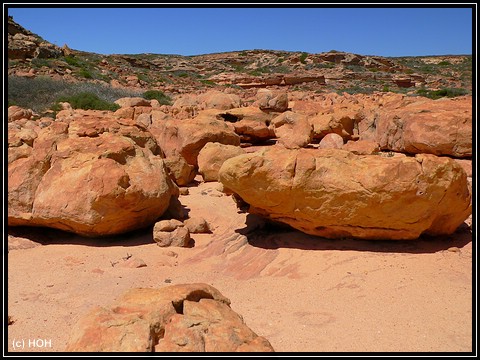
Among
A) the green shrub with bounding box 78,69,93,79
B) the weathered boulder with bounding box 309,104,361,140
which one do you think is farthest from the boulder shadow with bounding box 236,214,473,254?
the green shrub with bounding box 78,69,93,79

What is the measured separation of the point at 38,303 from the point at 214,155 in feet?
16.6

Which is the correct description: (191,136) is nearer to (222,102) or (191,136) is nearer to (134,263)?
(134,263)

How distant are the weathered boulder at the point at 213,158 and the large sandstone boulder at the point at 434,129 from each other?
127 inches

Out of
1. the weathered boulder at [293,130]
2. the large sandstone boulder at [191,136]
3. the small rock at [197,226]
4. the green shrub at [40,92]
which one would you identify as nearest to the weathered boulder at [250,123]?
the weathered boulder at [293,130]

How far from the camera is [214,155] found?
8711 mm

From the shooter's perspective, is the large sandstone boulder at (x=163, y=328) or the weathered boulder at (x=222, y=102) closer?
the large sandstone boulder at (x=163, y=328)

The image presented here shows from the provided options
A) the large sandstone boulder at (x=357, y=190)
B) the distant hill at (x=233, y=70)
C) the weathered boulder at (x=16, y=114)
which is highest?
the distant hill at (x=233, y=70)

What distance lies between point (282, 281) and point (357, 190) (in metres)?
1.37

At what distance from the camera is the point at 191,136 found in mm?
9391

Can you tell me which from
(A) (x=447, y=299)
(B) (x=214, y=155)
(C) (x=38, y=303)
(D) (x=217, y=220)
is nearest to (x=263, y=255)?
(D) (x=217, y=220)

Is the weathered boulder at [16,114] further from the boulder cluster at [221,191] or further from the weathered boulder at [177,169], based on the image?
Answer: the weathered boulder at [177,169]

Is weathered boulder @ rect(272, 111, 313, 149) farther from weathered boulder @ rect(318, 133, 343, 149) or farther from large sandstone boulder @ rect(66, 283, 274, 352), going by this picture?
large sandstone boulder @ rect(66, 283, 274, 352)

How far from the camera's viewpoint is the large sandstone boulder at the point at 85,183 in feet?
18.6

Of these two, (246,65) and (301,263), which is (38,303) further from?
(246,65)
